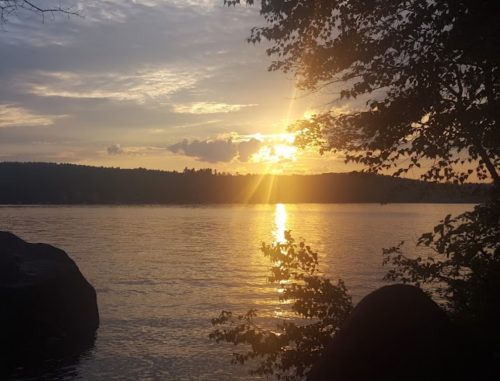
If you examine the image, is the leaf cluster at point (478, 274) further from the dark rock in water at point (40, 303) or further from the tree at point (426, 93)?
the dark rock in water at point (40, 303)

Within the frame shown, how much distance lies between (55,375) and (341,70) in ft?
37.7

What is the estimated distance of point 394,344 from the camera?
736 centimetres

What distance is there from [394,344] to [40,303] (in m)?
13.3

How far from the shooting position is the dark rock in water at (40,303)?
1645 cm

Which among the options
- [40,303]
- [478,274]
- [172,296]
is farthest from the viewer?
[172,296]

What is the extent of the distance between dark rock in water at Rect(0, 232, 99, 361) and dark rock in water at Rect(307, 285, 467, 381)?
1199 centimetres

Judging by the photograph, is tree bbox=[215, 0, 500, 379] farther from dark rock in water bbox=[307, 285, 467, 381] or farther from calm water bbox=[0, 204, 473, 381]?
calm water bbox=[0, 204, 473, 381]

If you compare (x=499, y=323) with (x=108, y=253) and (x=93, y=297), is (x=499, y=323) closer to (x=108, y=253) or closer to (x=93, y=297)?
(x=93, y=297)

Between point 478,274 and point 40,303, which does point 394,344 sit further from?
point 40,303

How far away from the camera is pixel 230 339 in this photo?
391 inches

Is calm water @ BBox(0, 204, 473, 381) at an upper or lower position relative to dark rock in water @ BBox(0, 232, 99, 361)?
lower

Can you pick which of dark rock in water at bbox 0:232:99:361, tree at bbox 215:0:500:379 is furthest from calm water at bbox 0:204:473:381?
tree at bbox 215:0:500:379

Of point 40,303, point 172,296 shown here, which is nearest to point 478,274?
point 40,303

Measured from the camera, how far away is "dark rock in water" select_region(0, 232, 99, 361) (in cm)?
1645
